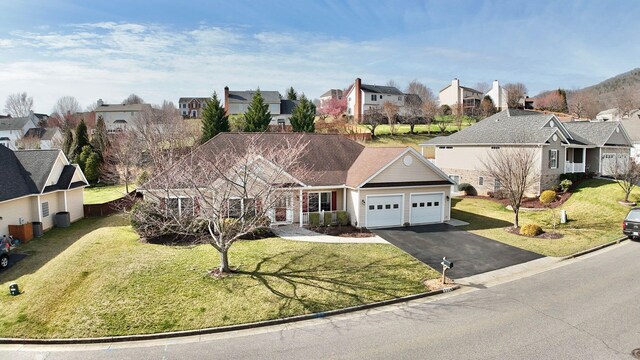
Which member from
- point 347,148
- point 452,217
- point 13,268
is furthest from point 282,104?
point 13,268

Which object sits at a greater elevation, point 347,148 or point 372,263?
point 347,148

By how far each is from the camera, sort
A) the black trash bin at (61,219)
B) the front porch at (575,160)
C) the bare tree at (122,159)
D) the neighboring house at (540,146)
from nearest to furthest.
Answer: the black trash bin at (61,219) < the neighboring house at (540,146) < the front porch at (575,160) < the bare tree at (122,159)

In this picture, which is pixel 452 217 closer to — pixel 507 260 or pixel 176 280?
pixel 507 260

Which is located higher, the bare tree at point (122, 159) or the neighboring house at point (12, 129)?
the neighboring house at point (12, 129)

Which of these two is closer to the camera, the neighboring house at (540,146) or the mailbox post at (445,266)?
the mailbox post at (445,266)

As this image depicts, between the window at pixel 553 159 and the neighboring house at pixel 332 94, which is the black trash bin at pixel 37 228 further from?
the neighboring house at pixel 332 94

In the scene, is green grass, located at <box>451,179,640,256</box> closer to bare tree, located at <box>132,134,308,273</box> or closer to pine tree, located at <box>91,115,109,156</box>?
bare tree, located at <box>132,134,308,273</box>

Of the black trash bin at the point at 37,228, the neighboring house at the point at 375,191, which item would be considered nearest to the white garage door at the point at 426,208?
the neighboring house at the point at 375,191
